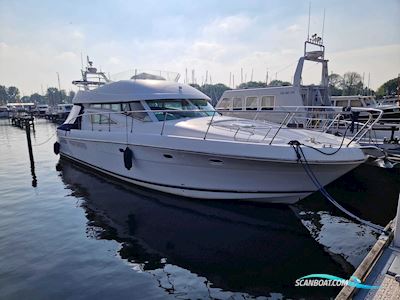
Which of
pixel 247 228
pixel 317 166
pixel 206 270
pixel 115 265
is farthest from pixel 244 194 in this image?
pixel 115 265

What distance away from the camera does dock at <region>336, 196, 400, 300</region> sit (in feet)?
9.57

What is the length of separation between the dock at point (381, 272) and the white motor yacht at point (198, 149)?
2016mm

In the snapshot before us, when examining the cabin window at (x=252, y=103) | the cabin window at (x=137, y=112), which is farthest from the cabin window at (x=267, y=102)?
the cabin window at (x=137, y=112)

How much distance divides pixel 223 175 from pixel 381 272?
3.51 m

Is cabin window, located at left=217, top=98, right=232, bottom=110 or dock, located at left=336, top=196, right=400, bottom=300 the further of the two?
cabin window, located at left=217, top=98, right=232, bottom=110

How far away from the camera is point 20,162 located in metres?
13.8

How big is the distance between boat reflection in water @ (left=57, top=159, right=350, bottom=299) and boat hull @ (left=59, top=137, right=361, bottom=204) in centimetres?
38

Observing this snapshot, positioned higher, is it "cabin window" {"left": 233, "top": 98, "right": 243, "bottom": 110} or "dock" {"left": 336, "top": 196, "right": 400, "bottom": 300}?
"cabin window" {"left": 233, "top": 98, "right": 243, "bottom": 110}

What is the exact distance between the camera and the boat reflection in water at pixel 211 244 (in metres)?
4.28

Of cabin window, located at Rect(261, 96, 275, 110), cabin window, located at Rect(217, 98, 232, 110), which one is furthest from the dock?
cabin window, located at Rect(217, 98, 232, 110)

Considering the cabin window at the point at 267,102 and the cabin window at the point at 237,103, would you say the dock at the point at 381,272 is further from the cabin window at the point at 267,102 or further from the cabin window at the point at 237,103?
the cabin window at the point at 237,103

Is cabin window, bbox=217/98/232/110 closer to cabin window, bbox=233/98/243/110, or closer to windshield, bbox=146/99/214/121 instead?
cabin window, bbox=233/98/243/110

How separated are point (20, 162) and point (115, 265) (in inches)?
450

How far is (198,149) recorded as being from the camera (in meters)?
6.30
